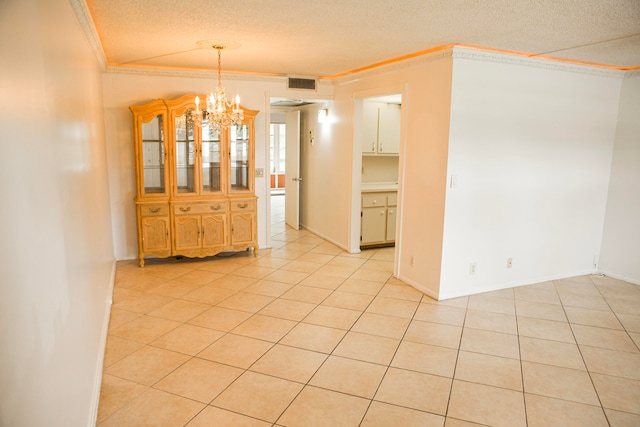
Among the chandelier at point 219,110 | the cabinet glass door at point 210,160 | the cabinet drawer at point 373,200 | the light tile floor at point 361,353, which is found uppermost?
the chandelier at point 219,110

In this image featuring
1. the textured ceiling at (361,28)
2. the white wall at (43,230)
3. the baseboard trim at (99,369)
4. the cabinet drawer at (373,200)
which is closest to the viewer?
the white wall at (43,230)

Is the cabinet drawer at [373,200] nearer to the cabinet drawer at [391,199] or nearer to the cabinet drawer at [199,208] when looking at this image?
the cabinet drawer at [391,199]

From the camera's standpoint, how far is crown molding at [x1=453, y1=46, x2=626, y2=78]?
4.01 m

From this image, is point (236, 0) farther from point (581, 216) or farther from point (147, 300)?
point (581, 216)

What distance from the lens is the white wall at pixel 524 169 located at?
4.21 metres

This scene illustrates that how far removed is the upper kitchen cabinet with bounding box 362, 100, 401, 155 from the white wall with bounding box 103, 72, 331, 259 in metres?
1.53

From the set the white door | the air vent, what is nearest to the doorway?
the white door

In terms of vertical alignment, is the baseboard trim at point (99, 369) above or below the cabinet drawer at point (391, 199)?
below

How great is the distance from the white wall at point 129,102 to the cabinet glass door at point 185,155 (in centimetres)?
48

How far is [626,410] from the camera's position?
262cm

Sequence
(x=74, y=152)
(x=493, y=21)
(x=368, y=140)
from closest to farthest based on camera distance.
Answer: (x=74, y=152) → (x=493, y=21) → (x=368, y=140)

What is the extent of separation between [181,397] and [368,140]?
4.76m

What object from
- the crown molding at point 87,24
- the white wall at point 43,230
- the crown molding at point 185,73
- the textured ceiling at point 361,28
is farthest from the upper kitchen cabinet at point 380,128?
the white wall at point 43,230

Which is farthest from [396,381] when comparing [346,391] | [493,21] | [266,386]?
[493,21]
